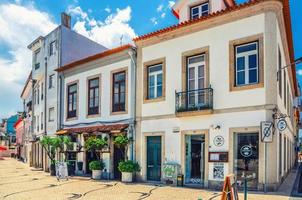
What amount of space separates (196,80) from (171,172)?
4.14m

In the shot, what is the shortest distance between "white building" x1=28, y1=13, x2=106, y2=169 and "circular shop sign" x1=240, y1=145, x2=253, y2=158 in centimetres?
1355

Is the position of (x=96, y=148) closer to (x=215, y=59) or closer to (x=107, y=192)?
(x=107, y=192)

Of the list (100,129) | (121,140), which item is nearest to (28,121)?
(100,129)

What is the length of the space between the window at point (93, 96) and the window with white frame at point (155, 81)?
14.0 feet

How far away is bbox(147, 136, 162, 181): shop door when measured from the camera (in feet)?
50.1

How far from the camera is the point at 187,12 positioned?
1570 cm

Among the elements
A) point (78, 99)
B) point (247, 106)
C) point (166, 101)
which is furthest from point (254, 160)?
point (78, 99)

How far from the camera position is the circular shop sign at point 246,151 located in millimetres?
12125

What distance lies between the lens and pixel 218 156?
13031mm

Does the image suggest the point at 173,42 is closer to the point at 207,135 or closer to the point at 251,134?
the point at 207,135

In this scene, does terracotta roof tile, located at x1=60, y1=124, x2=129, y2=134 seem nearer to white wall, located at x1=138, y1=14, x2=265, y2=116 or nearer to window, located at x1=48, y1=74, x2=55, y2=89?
white wall, located at x1=138, y1=14, x2=265, y2=116

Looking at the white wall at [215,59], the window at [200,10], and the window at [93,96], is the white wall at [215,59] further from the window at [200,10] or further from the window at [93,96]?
the window at [93,96]

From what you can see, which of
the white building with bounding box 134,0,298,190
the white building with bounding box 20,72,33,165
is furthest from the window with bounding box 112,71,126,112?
the white building with bounding box 20,72,33,165

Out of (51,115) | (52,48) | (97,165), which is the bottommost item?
(97,165)
